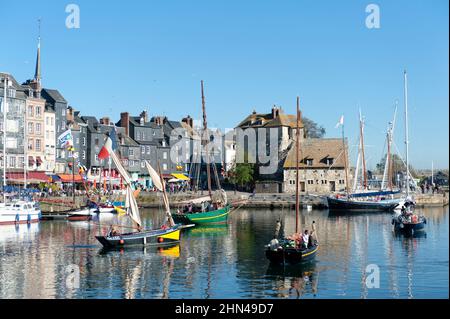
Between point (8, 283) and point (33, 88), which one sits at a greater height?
point (33, 88)

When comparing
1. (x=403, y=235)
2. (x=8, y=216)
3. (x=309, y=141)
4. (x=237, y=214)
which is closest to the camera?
(x=403, y=235)

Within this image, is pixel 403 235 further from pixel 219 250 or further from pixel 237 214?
pixel 237 214

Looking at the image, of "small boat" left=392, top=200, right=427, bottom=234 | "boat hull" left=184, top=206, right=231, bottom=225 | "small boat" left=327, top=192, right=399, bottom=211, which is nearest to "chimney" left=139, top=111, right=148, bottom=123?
"small boat" left=327, top=192, right=399, bottom=211

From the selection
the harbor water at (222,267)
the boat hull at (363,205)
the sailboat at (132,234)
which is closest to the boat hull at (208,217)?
the harbor water at (222,267)

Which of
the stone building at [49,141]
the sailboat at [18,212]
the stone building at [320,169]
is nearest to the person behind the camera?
the sailboat at [18,212]

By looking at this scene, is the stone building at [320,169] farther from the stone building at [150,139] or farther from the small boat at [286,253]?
the small boat at [286,253]

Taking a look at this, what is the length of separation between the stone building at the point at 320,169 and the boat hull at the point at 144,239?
2497 inches

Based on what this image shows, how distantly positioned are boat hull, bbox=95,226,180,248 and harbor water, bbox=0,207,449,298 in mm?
645

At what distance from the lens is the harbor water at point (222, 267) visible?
35312 millimetres

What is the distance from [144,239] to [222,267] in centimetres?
1020

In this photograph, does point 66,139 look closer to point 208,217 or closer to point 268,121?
point 208,217

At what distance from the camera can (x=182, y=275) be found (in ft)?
131

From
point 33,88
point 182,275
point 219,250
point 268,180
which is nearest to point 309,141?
point 268,180
